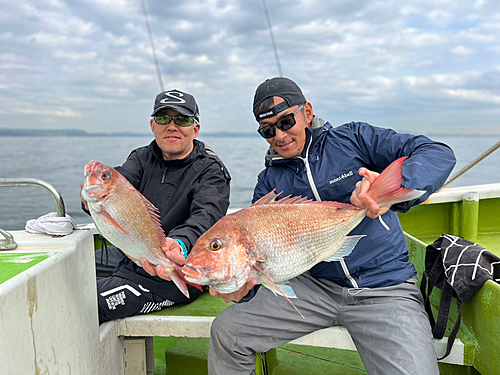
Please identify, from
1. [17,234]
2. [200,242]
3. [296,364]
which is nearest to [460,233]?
[296,364]

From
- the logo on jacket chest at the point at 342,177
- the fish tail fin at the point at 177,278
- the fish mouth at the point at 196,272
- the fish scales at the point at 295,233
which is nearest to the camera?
the fish mouth at the point at 196,272

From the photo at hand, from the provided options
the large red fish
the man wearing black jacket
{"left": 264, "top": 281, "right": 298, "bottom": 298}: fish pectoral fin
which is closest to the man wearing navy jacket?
the large red fish

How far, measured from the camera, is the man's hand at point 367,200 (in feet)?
6.15

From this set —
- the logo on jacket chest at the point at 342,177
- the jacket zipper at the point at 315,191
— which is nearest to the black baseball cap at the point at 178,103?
the jacket zipper at the point at 315,191

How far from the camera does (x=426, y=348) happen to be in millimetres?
2021

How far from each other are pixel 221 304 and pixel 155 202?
3.05 feet

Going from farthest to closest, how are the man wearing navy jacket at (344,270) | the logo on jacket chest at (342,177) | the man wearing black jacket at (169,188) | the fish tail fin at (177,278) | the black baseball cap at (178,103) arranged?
the black baseball cap at (178,103) < the man wearing black jacket at (169,188) < the logo on jacket chest at (342,177) < the man wearing navy jacket at (344,270) < the fish tail fin at (177,278)

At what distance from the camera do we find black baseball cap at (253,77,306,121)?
2.53 m

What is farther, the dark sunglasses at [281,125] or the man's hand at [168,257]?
the dark sunglasses at [281,125]

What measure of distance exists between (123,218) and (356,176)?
4.70ft

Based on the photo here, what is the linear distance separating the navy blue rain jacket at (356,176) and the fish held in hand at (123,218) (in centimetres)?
99

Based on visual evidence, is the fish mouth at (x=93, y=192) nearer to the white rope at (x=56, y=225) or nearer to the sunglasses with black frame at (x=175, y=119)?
the white rope at (x=56, y=225)

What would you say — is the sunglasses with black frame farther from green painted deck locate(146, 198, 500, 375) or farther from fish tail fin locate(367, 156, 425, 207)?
fish tail fin locate(367, 156, 425, 207)

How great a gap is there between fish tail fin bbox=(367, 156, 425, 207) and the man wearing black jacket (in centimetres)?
112
